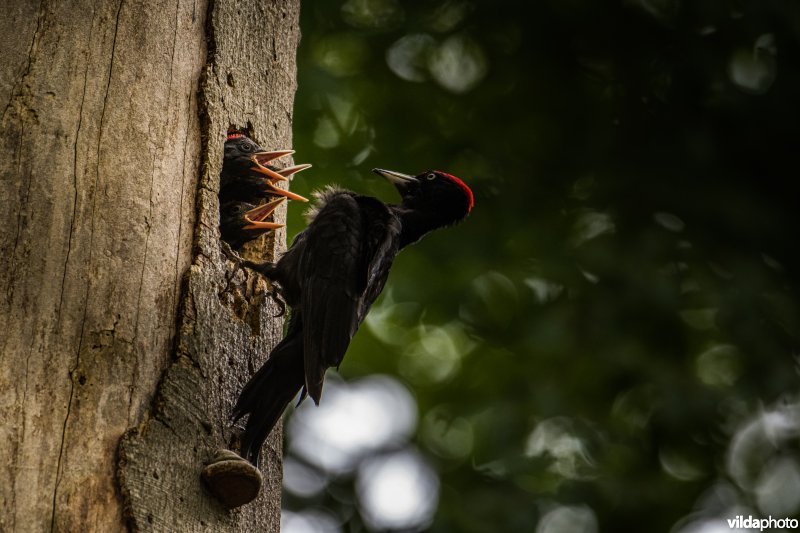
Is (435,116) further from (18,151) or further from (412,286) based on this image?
(18,151)

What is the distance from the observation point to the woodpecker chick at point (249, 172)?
11.3ft

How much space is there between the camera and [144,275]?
2.62 metres

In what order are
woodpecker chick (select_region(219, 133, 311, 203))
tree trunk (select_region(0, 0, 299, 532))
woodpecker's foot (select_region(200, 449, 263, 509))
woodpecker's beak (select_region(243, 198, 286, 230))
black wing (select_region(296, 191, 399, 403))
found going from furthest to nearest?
woodpecker's beak (select_region(243, 198, 286, 230)), woodpecker chick (select_region(219, 133, 311, 203)), black wing (select_region(296, 191, 399, 403)), woodpecker's foot (select_region(200, 449, 263, 509)), tree trunk (select_region(0, 0, 299, 532))

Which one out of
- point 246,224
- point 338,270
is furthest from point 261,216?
point 338,270

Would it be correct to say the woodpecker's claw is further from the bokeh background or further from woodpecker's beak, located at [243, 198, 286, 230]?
the bokeh background

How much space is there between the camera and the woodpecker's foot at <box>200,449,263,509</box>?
2.50 meters

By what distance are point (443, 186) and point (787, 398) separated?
5.46ft

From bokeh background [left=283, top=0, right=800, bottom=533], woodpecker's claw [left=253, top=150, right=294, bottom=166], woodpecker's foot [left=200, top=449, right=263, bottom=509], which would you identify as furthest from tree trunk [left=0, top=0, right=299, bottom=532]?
bokeh background [left=283, top=0, right=800, bottom=533]

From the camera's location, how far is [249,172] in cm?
362

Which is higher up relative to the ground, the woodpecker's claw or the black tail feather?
the woodpecker's claw

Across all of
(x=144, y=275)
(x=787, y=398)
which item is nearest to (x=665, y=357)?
(x=787, y=398)

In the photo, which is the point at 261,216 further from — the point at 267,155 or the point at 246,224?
the point at 267,155

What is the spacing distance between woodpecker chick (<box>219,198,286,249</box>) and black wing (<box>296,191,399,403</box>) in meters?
0.15

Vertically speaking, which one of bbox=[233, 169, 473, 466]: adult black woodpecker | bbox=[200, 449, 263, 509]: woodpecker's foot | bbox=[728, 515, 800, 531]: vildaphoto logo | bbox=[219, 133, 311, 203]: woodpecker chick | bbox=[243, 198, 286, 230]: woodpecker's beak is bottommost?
bbox=[728, 515, 800, 531]: vildaphoto logo
